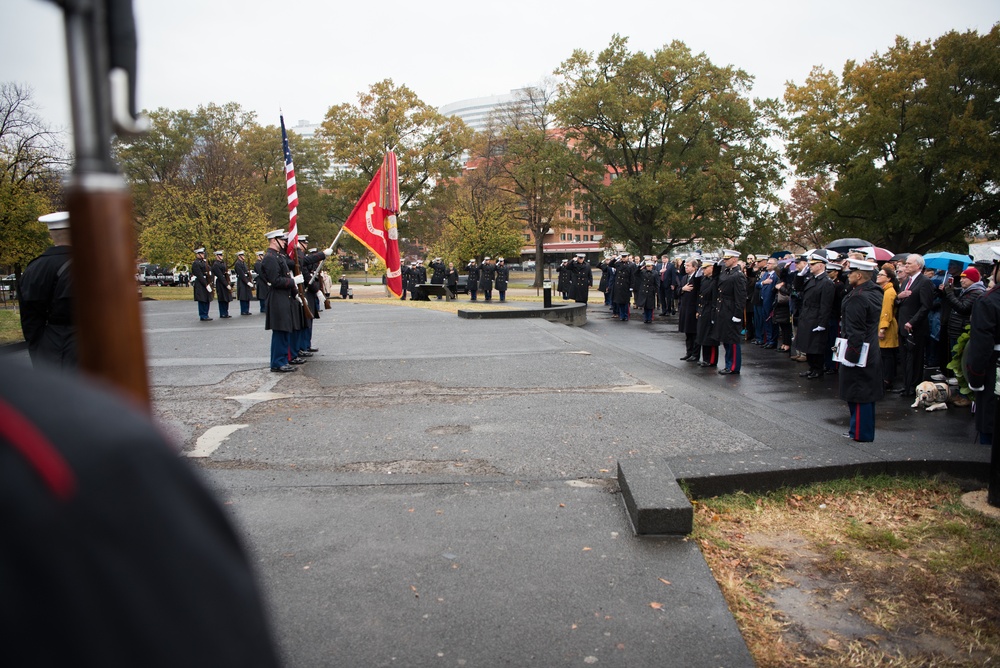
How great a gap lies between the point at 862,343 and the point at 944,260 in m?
5.90

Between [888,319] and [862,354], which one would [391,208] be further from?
[862,354]

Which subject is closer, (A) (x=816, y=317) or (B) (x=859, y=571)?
(B) (x=859, y=571)

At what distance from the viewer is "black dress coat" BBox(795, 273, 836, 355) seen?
11320 mm

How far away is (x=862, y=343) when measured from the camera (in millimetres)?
6734

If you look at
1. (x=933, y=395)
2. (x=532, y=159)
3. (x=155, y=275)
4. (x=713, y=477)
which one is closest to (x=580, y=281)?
(x=532, y=159)

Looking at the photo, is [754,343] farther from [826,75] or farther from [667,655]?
[826,75]

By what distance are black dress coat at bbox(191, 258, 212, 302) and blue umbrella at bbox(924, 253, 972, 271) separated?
17.2 meters

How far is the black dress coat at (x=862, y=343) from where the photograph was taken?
6.68m

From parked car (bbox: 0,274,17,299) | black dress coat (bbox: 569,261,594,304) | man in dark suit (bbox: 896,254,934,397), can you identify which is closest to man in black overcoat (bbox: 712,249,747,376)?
man in dark suit (bbox: 896,254,934,397)

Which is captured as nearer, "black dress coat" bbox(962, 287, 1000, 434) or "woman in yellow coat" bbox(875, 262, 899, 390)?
"black dress coat" bbox(962, 287, 1000, 434)

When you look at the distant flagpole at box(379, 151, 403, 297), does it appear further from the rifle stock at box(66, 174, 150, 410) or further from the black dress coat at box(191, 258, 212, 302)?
the rifle stock at box(66, 174, 150, 410)

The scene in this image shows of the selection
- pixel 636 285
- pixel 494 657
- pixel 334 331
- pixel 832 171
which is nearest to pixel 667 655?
pixel 494 657

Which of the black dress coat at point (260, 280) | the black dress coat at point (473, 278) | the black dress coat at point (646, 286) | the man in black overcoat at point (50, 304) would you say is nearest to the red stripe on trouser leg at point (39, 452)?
the man in black overcoat at point (50, 304)

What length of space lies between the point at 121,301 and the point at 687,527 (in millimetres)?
4103
